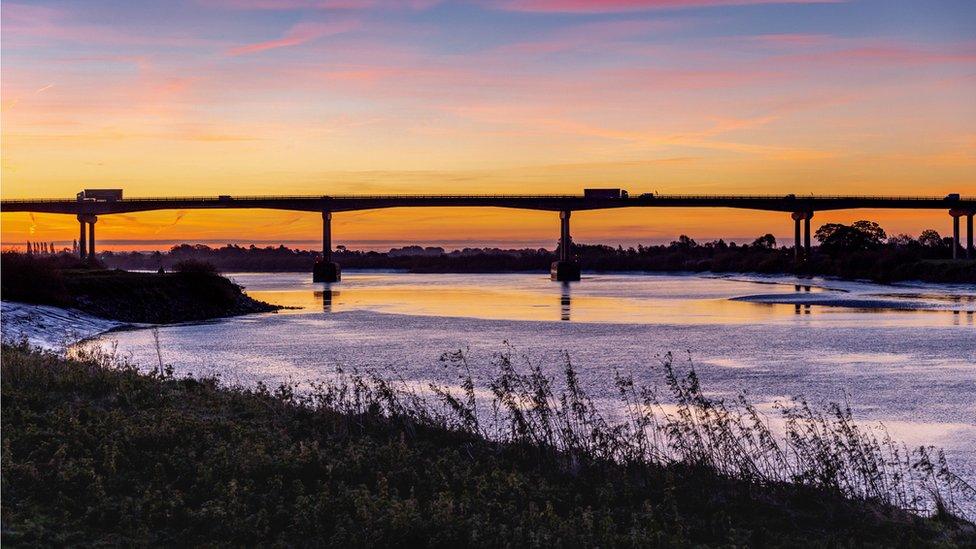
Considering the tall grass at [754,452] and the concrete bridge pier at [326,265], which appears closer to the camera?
the tall grass at [754,452]

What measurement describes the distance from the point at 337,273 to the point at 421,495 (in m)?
135

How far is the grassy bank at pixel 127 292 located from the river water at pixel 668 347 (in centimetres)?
322

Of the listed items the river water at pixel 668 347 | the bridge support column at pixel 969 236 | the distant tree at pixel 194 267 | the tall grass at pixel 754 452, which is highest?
the bridge support column at pixel 969 236

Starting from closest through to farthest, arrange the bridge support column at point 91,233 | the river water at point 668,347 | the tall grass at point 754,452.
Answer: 1. the tall grass at point 754,452
2. the river water at point 668,347
3. the bridge support column at point 91,233

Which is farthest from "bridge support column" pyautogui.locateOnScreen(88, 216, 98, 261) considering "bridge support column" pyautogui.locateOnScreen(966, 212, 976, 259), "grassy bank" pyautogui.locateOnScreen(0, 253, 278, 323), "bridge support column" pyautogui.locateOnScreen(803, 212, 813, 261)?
"bridge support column" pyautogui.locateOnScreen(966, 212, 976, 259)

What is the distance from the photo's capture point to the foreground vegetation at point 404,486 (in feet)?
31.9

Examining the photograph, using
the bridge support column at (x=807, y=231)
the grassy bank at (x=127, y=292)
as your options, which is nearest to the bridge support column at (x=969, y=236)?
the bridge support column at (x=807, y=231)

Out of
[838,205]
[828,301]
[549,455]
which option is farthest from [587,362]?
[838,205]

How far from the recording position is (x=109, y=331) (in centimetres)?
4222

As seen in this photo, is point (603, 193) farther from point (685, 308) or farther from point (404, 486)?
point (404, 486)

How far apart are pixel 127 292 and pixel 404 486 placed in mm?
43482

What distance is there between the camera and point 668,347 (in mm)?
34406

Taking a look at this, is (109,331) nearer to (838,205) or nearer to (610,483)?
(610,483)

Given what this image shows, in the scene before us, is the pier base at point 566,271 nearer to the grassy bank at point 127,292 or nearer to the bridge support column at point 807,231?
the bridge support column at point 807,231
